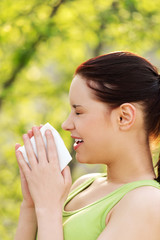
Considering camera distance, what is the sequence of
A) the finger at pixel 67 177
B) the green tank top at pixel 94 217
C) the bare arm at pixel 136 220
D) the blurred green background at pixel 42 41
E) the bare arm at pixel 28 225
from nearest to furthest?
1. the bare arm at pixel 136 220
2. the green tank top at pixel 94 217
3. the finger at pixel 67 177
4. the bare arm at pixel 28 225
5. the blurred green background at pixel 42 41

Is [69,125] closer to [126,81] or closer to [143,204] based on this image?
[126,81]

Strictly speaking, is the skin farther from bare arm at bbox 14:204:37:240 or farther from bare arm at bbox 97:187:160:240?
bare arm at bbox 14:204:37:240

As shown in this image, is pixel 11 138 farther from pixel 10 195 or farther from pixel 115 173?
pixel 115 173

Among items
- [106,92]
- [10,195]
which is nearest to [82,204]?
[106,92]

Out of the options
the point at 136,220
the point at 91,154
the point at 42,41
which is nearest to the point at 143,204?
the point at 136,220

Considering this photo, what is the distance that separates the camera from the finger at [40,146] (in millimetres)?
1787

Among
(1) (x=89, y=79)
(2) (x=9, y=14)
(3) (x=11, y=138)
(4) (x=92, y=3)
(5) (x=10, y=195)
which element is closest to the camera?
(1) (x=89, y=79)

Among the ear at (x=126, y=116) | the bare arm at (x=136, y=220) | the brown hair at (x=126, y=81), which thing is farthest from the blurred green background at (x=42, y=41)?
the bare arm at (x=136, y=220)

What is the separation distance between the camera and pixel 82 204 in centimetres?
190

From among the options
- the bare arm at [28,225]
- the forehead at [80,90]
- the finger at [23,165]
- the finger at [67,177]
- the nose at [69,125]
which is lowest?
the bare arm at [28,225]

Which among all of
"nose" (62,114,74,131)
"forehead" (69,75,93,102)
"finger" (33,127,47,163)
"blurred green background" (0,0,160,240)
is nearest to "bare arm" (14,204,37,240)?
"finger" (33,127,47,163)

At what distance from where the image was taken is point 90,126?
1748 mm

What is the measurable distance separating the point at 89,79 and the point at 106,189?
53cm

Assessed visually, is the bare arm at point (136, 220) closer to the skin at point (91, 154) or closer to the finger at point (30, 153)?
the skin at point (91, 154)
